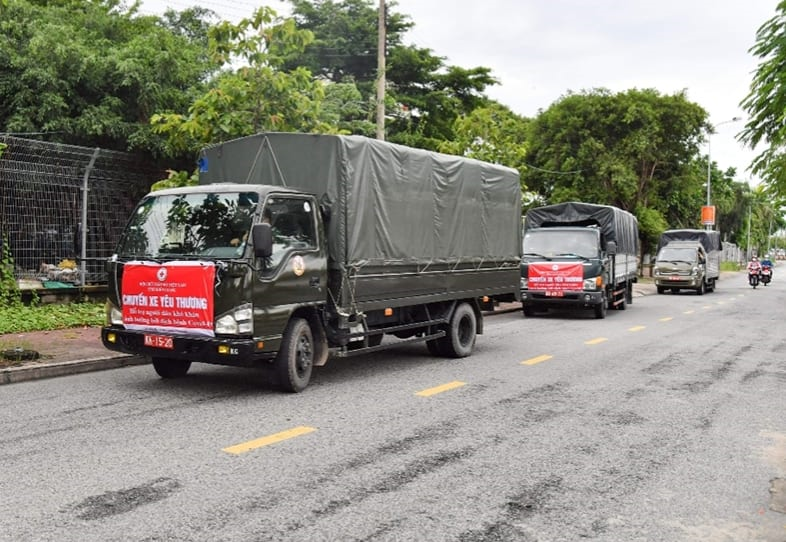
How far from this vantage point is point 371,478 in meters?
5.02

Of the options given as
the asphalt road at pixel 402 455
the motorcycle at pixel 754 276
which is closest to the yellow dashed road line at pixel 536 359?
the asphalt road at pixel 402 455

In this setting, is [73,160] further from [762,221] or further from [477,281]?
[762,221]

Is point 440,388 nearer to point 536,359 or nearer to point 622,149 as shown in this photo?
point 536,359

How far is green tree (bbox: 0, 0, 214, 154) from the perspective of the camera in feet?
51.1

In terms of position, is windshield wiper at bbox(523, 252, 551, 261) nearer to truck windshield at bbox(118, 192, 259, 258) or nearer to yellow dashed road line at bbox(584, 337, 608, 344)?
yellow dashed road line at bbox(584, 337, 608, 344)

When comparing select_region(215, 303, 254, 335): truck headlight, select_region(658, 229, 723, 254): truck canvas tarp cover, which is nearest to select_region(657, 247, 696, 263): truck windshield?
select_region(658, 229, 723, 254): truck canvas tarp cover

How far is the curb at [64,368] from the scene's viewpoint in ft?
27.4

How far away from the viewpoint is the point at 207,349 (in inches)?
285

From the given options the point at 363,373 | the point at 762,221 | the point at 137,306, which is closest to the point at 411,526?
the point at 137,306

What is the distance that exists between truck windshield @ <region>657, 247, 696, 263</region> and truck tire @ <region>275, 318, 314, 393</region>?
85.0 feet

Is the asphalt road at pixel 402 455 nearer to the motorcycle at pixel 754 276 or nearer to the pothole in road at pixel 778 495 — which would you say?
the pothole in road at pixel 778 495

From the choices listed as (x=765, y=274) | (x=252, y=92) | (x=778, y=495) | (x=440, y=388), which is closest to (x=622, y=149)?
(x=765, y=274)

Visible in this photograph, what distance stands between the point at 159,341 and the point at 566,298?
11.7 m

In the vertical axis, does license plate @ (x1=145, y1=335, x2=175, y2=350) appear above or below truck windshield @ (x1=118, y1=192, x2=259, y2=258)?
below
